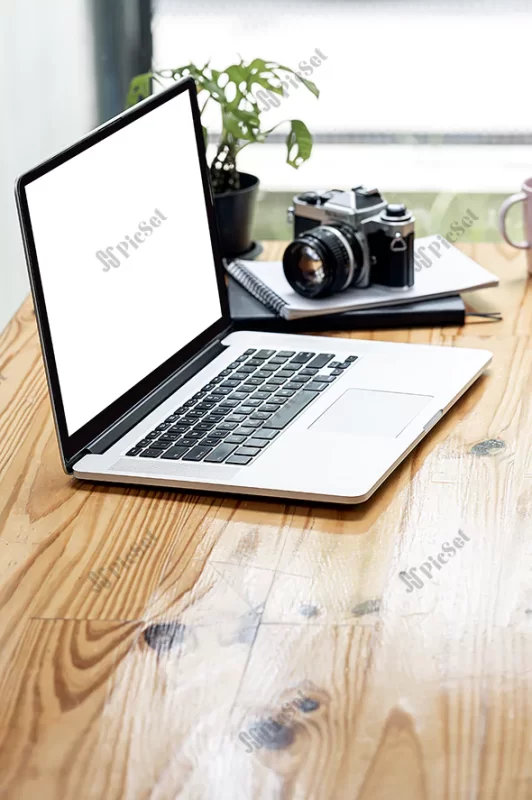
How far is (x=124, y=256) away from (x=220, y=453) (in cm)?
22

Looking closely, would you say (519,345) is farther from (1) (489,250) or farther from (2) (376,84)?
(2) (376,84)

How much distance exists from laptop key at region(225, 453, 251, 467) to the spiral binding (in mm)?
351

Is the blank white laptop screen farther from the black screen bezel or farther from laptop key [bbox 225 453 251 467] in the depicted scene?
laptop key [bbox 225 453 251 467]

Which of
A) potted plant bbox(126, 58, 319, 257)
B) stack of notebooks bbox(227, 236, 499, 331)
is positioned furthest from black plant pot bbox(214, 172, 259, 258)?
stack of notebooks bbox(227, 236, 499, 331)

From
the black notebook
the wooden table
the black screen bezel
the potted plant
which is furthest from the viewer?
the potted plant

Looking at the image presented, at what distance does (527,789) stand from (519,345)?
667 millimetres

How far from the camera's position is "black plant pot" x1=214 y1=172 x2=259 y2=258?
142 cm

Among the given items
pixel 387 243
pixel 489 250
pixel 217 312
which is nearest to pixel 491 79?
pixel 489 250

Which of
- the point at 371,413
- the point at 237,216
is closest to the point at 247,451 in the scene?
the point at 371,413

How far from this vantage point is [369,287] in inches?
50.8

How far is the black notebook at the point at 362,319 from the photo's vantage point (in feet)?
4.04

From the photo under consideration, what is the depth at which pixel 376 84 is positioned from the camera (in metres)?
1.93

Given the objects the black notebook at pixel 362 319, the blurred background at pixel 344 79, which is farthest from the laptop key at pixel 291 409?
the blurred background at pixel 344 79

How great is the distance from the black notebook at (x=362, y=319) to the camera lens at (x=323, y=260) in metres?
0.04
